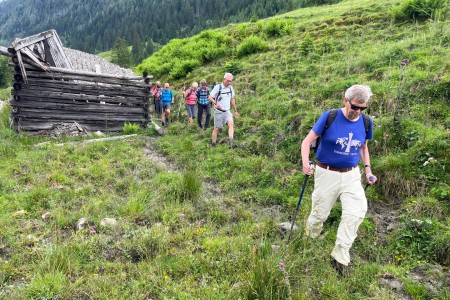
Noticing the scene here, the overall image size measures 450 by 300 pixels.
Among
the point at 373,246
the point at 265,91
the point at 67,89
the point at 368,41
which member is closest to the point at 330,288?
the point at 373,246

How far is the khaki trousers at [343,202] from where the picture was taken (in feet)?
13.4

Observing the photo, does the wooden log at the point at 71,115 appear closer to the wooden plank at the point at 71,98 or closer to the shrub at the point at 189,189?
the wooden plank at the point at 71,98

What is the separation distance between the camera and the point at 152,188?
21.0ft

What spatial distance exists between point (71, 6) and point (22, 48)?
730 ft

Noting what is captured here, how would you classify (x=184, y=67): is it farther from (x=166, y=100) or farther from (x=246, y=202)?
(x=246, y=202)

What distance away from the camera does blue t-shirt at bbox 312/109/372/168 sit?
13.5 feet

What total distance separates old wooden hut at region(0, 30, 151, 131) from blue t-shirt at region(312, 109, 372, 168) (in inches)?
375

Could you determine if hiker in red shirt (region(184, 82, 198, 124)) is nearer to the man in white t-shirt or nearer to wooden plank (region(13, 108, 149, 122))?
wooden plank (region(13, 108, 149, 122))

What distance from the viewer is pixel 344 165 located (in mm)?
4207

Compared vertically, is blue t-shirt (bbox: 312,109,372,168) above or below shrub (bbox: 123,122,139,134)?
above

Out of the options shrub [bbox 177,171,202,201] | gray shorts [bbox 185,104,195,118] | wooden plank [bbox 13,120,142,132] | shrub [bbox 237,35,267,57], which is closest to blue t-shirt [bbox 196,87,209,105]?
gray shorts [bbox 185,104,195,118]

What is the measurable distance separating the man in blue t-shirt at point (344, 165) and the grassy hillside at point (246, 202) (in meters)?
0.45

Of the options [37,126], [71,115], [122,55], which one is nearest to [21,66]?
[37,126]

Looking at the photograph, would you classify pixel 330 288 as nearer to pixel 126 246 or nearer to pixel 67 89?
pixel 126 246
